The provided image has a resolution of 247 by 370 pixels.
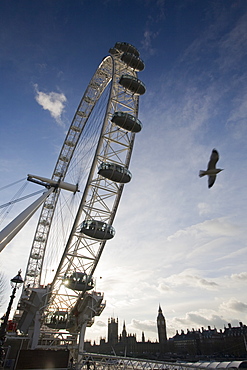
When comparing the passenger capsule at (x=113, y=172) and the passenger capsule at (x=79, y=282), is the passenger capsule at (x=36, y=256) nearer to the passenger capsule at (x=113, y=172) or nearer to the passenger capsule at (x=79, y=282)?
the passenger capsule at (x=79, y=282)

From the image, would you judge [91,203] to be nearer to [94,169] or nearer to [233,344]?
[94,169]

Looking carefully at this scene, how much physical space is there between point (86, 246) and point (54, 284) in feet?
19.2

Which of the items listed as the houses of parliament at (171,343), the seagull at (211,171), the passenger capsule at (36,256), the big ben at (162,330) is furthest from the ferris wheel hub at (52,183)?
the big ben at (162,330)

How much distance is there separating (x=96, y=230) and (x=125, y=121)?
36.4 feet

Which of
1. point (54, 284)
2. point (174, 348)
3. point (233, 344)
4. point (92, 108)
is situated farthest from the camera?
point (174, 348)

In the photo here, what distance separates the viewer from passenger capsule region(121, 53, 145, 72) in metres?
29.5

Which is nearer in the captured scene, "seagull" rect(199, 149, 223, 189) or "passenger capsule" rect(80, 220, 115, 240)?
"seagull" rect(199, 149, 223, 189)

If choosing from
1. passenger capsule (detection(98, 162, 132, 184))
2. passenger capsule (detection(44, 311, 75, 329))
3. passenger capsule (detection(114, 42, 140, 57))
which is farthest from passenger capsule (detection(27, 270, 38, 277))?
passenger capsule (detection(114, 42, 140, 57))

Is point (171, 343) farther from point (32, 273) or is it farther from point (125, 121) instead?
point (125, 121)

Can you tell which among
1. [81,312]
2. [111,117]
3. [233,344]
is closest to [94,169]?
[111,117]

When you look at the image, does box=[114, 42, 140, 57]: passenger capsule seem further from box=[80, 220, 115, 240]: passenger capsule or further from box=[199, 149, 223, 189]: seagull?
box=[199, 149, 223, 189]: seagull

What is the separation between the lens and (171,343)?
422 feet

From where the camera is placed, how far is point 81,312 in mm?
29812

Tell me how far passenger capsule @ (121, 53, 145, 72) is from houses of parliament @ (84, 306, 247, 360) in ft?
323
